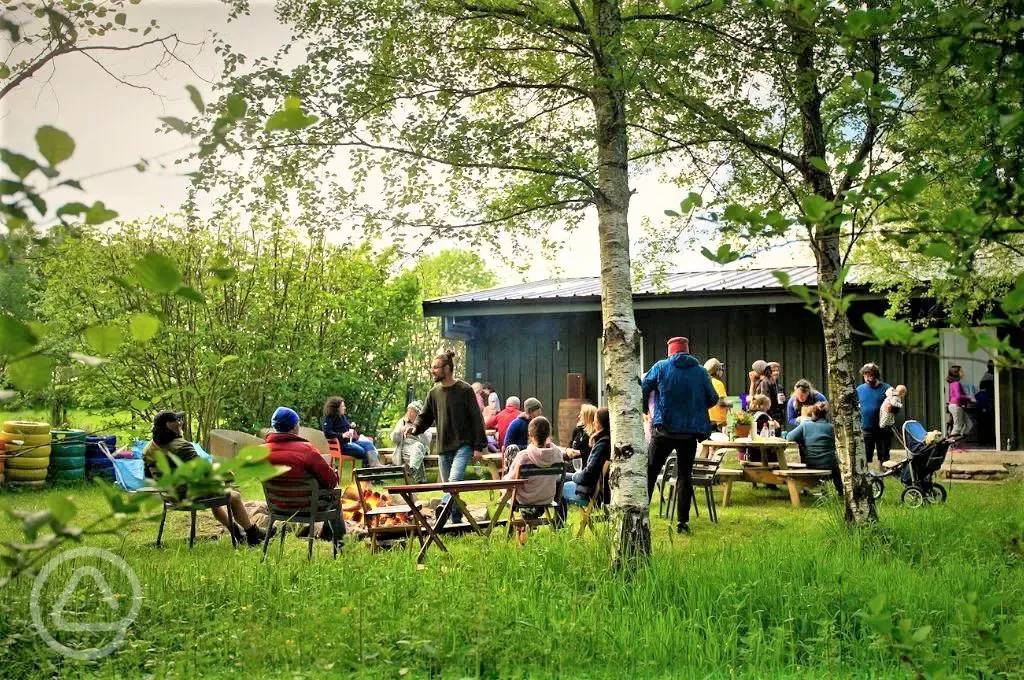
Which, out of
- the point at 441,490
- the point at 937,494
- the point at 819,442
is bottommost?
the point at 937,494

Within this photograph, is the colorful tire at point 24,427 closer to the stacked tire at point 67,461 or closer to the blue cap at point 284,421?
the stacked tire at point 67,461

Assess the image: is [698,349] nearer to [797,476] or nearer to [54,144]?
[797,476]

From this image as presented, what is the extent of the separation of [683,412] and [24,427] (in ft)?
27.1

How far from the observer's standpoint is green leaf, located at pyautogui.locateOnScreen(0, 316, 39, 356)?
1225 mm

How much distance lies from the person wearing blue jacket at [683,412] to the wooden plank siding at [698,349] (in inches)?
251

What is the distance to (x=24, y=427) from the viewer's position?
11039 millimetres

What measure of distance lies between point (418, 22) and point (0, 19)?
5016mm

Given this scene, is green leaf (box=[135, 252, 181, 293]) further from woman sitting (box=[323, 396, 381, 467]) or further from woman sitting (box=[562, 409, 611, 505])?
woman sitting (box=[323, 396, 381, 467])

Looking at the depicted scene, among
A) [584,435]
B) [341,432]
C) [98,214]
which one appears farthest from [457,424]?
[98,214]

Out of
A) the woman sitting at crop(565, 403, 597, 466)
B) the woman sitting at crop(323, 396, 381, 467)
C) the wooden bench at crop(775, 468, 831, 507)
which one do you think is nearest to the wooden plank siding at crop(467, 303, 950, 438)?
the wooden bench at crop(775, 468, 831, 507)

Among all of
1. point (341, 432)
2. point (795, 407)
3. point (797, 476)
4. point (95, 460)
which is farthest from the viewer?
point (341, 432)

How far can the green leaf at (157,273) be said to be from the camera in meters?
1.26

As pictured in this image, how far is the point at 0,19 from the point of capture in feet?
4.50

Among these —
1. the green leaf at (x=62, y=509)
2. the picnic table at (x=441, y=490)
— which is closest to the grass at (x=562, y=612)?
the picnic table at (x=441, y=490)
